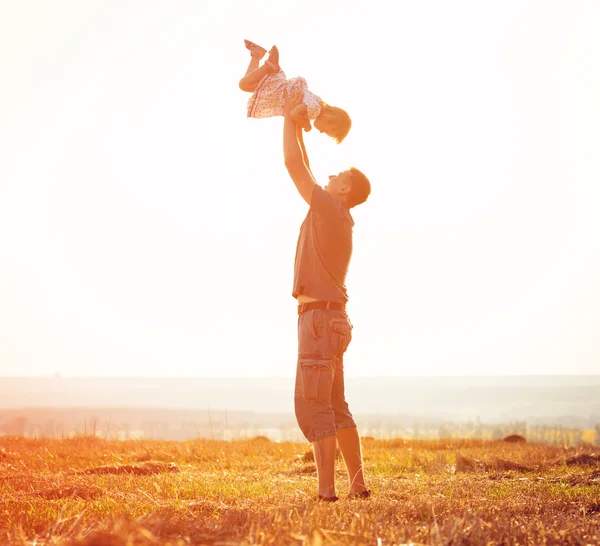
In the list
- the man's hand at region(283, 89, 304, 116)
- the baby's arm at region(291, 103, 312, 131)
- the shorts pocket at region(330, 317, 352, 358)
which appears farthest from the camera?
the man's hand at region(283, 89, 304, 116)

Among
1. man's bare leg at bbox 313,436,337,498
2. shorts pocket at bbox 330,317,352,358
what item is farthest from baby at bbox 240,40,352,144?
man's bare leg at bbox 313,436,337,498

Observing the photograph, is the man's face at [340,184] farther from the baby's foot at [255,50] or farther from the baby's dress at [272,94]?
the baby's foot at [255,50]

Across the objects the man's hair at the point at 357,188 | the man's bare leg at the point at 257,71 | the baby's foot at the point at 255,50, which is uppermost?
→ the baby's foot at the point at 255,50

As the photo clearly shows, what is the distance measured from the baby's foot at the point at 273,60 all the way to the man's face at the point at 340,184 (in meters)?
1.16

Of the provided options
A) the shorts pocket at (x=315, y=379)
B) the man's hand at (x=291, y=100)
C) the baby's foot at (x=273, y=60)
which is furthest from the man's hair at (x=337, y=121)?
the shorts pocket at (x=315, y=379)

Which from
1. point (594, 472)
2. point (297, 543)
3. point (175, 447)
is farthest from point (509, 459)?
point (297, 543)

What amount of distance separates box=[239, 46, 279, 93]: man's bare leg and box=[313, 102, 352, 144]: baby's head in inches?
24.1

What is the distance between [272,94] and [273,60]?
35 cm

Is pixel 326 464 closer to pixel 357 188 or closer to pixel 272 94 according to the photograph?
pixel 357 188

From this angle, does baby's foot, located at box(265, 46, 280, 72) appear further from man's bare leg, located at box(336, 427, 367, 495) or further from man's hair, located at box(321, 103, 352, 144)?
man's bare leg, located at box(336, 427, 367, 495)

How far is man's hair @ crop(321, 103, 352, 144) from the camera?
6.14m

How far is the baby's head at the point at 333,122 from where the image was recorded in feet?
20.2

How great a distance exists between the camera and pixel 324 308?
557cm

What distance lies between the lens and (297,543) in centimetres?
270
